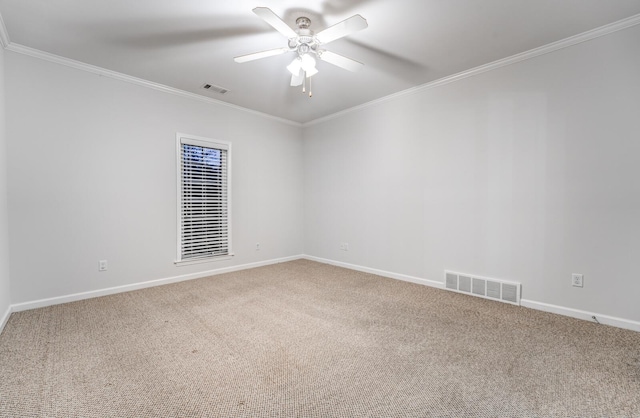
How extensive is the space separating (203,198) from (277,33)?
103 inches

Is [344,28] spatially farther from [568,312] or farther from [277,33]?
[568,312]

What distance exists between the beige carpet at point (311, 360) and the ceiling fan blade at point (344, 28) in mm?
2457

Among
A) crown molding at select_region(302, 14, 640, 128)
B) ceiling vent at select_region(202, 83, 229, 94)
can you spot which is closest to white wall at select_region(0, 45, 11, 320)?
ceiling vent at select_region(202, 83, 229, 94)

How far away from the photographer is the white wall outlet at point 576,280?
8.98 feet

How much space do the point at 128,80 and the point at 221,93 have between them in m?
1.13

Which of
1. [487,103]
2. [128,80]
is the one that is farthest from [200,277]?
[487,103]

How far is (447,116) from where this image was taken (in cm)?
365

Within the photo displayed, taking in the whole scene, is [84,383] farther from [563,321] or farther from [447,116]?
[447,116]

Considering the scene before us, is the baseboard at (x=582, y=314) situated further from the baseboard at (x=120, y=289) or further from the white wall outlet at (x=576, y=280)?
the baseboard at (x=120, y=289)

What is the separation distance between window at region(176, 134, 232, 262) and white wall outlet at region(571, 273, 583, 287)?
4350 millimetres

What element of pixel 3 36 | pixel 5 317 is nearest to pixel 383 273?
pixel 5 317

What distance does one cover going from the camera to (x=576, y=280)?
276 centimetres

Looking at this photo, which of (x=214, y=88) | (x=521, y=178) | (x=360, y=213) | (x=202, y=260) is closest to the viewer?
(x=521, y=178)

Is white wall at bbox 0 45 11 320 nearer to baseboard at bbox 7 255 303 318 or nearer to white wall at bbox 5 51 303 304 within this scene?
white wall at bbox 5 51 303 304
